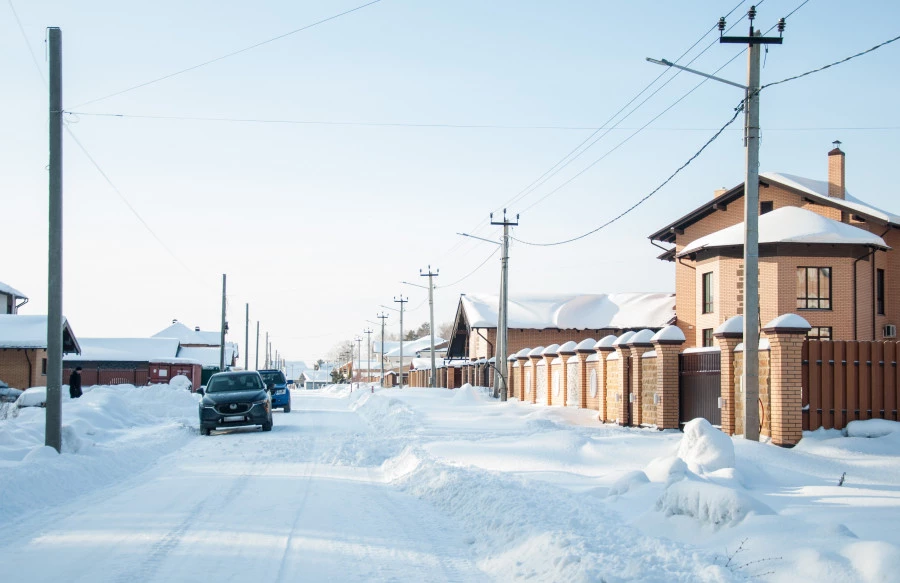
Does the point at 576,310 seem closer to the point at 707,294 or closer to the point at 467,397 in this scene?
the point at 707,294

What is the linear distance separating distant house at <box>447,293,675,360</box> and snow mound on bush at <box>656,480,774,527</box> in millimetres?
42981

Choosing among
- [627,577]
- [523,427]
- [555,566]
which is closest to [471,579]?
[555,566]

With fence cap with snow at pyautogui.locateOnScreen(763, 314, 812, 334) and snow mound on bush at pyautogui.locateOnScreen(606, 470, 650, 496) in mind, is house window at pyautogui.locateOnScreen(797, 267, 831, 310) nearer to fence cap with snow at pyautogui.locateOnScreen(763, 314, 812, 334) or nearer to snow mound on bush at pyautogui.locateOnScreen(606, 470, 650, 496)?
fence cap with snow at pyautogui.locateOnScreen(763, 314, 812, 334)

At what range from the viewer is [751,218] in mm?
14852

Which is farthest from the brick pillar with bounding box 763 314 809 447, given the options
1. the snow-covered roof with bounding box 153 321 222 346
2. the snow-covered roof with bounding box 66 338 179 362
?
the snow-covered roof with bounding box 153 321 222 346

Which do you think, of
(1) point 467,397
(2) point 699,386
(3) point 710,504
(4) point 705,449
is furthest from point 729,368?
(1) point 467,397

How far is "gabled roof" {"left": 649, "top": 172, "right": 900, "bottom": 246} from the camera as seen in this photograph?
34688mm

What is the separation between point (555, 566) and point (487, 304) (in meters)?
52.3

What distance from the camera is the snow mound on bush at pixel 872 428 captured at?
14859 mm

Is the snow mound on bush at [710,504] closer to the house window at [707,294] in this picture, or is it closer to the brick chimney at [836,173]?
the house window at [707,294]

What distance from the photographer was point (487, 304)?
59062 mm

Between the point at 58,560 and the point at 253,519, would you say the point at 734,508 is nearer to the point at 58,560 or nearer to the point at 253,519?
the point at 253,519

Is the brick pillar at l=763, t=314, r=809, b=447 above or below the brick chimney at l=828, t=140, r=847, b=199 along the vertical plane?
below

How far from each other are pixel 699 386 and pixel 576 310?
38.0 meters
